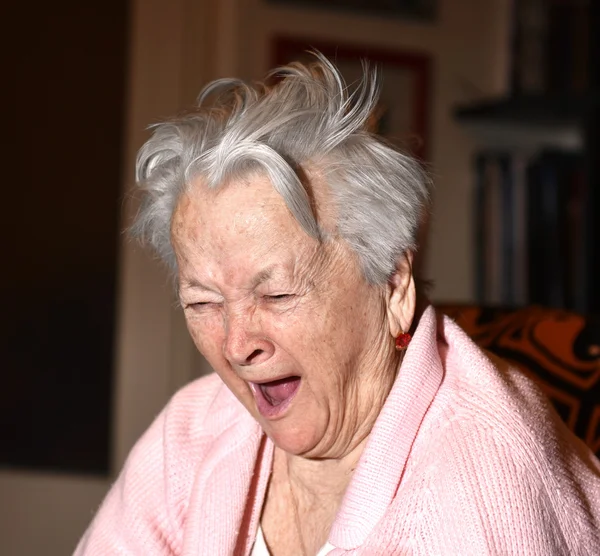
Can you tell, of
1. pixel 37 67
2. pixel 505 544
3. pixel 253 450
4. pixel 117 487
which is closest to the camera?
pixel 505 544

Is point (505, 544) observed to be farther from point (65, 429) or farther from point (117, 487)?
point (65, 429)

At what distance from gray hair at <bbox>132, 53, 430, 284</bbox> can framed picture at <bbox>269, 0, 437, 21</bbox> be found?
1.70 metres

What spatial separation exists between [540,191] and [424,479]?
187 cm

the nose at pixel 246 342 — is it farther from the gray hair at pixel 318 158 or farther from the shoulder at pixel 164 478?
the shoulder at pixel 164 478

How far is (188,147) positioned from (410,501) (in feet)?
1.69

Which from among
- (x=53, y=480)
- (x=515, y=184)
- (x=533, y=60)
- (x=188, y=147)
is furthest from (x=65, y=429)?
(x=188, y=147)

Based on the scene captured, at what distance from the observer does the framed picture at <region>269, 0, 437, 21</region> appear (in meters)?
2.87

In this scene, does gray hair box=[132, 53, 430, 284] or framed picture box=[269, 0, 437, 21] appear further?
framed picture box=[269, 0, 437, 21]

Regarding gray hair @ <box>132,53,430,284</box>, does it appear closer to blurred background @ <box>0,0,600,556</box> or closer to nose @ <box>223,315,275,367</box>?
nose @ <box>223,315,275,367</box>

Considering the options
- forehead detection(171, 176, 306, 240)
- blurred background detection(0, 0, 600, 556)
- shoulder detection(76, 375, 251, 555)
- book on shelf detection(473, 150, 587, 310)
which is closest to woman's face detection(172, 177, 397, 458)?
Result: forehead detection(171, 176, 306, 240)

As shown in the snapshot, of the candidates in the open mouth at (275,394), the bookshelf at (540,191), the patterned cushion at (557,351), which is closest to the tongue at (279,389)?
the open mouth at (275,394)

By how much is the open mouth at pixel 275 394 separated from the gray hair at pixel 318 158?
18 centimetres

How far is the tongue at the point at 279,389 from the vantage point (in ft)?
4.08

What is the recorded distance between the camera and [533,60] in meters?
2.90
